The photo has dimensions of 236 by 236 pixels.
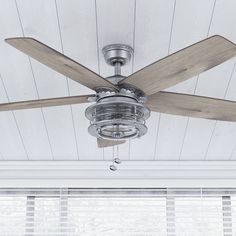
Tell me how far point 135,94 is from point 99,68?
0.54 metres

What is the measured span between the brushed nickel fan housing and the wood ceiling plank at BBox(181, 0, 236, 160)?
49 cm

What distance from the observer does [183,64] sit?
A: 1.46 m

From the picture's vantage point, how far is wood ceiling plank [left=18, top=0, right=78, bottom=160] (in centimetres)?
188

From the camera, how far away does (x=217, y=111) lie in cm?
173

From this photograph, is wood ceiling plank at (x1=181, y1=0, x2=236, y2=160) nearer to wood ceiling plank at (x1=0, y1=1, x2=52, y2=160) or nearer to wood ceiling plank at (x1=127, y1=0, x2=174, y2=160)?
wood ceiling plank at (x1=127, y1=0, x2=174, y2=160)

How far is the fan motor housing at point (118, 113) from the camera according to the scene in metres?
1.67

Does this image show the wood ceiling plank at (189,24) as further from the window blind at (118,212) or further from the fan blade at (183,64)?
the window blind at (118,212)

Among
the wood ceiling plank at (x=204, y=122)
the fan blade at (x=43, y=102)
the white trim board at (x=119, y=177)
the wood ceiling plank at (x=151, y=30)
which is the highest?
the wood ceiling plank at (x=151, y=30)

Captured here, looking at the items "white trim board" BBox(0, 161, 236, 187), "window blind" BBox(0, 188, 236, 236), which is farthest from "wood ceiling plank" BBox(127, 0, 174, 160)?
"window blind" BBox(0, 188, 236, 236)

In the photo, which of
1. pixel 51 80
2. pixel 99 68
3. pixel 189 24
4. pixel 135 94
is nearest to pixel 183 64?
pixel 135 94

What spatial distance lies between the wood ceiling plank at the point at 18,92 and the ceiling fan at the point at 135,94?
1.29 ft

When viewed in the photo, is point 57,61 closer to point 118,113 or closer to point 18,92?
point 118,113

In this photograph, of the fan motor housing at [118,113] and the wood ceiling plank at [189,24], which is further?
the wood ceiling plank at [189,24]

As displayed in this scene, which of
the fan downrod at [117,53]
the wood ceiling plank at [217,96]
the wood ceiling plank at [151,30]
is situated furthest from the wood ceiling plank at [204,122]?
the fan downrod at [117,53]
